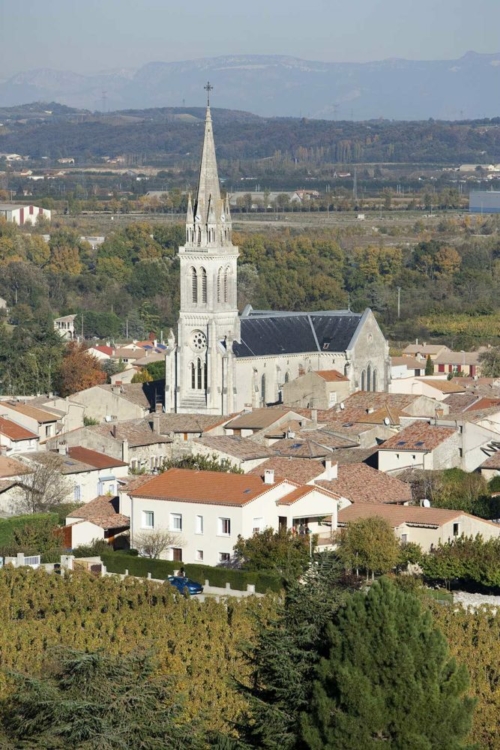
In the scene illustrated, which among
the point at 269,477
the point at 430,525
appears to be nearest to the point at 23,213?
the point at 269,477

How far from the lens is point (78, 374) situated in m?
63.8

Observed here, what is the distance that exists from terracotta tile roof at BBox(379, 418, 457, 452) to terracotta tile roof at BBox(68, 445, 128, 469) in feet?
19.9

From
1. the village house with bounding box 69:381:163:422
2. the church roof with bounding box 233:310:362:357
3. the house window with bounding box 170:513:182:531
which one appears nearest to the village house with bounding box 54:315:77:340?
the church roof with bounding box 233:310:362:357

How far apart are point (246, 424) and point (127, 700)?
1148 inches

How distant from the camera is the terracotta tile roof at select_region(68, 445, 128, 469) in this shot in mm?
45969

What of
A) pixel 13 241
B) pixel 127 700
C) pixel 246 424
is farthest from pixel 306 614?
pixel 13 241

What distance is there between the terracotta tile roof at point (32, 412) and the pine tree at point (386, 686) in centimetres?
3330

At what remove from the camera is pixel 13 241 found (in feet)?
373

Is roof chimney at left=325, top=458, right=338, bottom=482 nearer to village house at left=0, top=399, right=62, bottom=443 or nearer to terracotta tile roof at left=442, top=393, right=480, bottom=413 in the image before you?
terracotta tile roof at left=442, top=393, right=480, bottom=413

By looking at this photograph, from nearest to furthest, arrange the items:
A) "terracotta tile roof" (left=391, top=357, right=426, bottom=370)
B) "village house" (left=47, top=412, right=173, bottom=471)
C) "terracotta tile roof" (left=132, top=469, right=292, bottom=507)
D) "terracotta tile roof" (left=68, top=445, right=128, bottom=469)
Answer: "terracotta tile roof" (left=132, top=469, right=292, bottom=507) → "terracotta tile roof" (left=68, top=445, right=128, bottom=469) → "village house" (left=47, top=412, right=173, bottom=471) → "terracotta tile roof" (left=391, top=357, right=426, bottom=370)

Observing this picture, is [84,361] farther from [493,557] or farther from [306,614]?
[306,614]

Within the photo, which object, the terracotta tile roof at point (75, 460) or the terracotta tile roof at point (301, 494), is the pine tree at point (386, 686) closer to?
the terracotta tile roof at point (301, 494)

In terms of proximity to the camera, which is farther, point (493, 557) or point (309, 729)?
point (493, 557)

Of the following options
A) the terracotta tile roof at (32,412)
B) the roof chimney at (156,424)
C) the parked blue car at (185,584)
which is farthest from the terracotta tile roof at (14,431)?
the parked blue car at (185,584)
